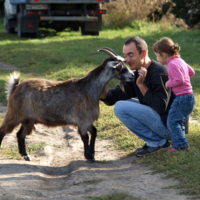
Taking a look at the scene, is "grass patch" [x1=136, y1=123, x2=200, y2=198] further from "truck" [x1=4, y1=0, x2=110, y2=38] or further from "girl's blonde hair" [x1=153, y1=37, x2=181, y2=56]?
"truck" [x1=4, y1=0, x2=110, y2=38]

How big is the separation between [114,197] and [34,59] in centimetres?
792

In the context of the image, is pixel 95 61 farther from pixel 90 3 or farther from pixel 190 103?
pixel 190 103

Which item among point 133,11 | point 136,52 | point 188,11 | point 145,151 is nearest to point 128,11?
point 133,11

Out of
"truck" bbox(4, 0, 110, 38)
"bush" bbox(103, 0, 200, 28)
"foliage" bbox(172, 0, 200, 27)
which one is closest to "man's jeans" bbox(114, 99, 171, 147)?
"truck" bbox(4, 0, 110, 38)

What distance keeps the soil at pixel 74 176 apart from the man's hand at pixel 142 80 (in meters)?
0.95

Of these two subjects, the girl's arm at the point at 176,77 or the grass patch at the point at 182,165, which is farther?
the girl's arm at the point at 176,77

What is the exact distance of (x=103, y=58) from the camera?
32.9ft

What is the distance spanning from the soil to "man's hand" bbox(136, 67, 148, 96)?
951 millimetres

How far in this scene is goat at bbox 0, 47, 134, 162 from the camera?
4.23 meters

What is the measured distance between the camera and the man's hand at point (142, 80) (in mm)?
3961

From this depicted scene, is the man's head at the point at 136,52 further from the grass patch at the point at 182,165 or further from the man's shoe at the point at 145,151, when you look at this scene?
the grass patch at the point at 182,165

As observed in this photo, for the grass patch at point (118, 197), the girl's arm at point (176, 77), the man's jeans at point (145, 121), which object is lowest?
the grass patch at point (118, 197)

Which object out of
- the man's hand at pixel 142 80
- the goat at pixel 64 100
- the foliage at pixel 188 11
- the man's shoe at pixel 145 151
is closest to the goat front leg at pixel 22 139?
the goat at pixel 64 100

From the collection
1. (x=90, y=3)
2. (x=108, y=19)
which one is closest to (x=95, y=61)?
(x=90, y=3)
